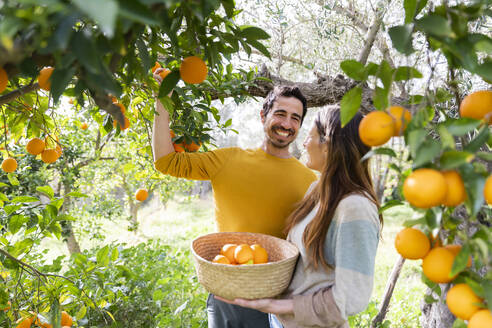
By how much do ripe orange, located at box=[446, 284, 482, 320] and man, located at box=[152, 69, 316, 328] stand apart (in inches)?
43.7

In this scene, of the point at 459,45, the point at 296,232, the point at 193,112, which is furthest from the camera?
the point at 193,112

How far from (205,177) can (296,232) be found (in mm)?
608

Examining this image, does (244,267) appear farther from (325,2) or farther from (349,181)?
(325,2)

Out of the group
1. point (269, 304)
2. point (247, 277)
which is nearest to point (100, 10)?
point (247, 277)

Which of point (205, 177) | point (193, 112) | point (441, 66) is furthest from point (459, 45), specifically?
point (441, 66)

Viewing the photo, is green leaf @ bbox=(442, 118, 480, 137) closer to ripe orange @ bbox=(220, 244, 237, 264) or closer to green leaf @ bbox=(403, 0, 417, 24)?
green leaf @ bbox=(403, 0, 417, 24)

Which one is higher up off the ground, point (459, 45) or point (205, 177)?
point (459, 45)

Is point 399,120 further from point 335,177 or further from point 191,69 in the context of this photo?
point 335,177

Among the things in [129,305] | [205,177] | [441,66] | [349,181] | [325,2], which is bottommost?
[129,305]

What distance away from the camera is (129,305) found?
222 centimetres

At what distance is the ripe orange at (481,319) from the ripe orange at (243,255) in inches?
30.3

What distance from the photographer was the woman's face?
128 cm

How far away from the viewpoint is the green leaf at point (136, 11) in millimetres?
343

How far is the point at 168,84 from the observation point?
30.7 inches
